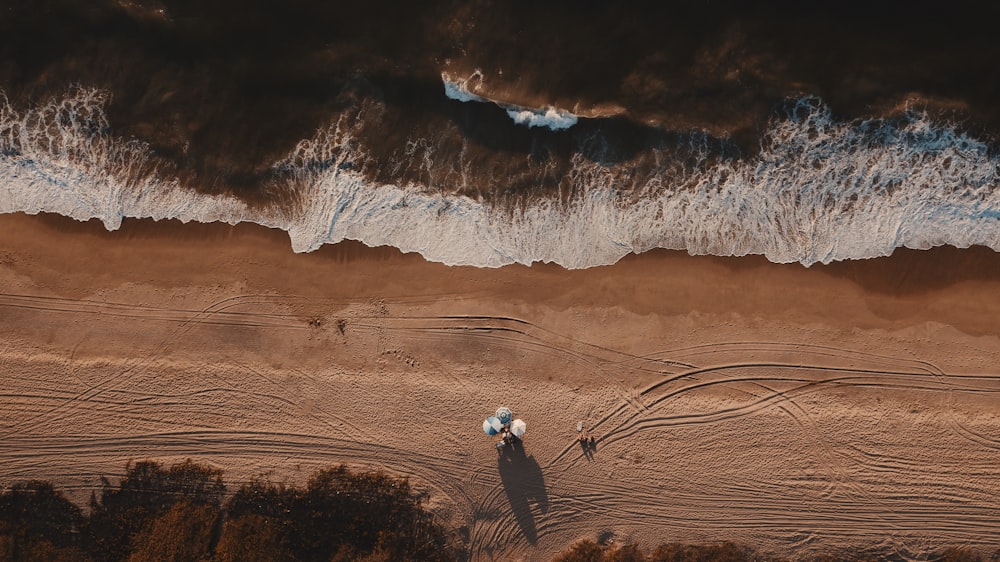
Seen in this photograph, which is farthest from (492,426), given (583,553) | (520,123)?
(520,123)

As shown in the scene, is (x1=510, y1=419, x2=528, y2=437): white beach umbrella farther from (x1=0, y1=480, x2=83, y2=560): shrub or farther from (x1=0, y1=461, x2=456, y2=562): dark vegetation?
(x1=0, y1=480, x2=83, y2=560): shrub

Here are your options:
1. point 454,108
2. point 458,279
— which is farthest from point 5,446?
point 454,108

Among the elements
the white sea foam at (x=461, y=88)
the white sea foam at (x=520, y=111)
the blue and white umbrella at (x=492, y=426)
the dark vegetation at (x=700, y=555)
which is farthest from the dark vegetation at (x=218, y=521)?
the white sea foam at (x=461, y=88)

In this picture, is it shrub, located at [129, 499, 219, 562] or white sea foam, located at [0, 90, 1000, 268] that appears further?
white sea foam, located at [0, 90, 1000, 268]

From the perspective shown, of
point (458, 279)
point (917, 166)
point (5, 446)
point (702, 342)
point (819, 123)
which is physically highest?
point (819, 123)

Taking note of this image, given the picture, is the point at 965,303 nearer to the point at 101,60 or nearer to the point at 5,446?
the point at 101,60

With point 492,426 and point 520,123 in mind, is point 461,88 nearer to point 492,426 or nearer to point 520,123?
point 520,123

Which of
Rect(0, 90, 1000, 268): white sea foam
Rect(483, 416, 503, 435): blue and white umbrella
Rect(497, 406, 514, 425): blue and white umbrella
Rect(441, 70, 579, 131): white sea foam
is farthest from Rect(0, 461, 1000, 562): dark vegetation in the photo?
Rect(441, 70, 579, 131): white sea foam
